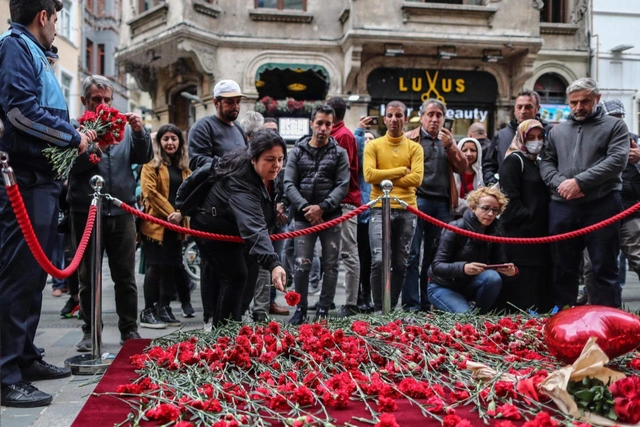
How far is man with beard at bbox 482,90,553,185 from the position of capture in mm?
6363

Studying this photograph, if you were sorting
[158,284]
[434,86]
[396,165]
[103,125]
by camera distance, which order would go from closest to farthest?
[103,125]
[396,165]
[158,284]
[434,86]

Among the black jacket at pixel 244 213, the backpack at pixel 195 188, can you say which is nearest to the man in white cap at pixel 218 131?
the backpack at pixel 195 188

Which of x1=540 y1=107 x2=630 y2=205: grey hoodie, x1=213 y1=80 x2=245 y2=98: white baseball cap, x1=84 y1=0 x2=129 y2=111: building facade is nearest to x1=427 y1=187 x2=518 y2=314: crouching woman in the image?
x1=540 y1=107 x2=630 y2=205: grey hoodie

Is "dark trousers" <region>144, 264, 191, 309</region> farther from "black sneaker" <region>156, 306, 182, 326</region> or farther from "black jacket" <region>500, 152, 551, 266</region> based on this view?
"black jacket" <region>500, 152, 551, 266</region>

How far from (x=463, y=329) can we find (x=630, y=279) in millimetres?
6737

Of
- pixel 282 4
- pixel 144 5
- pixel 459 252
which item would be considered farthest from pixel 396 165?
pixel 144 5

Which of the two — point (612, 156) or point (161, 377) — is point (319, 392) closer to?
point (161, 377)

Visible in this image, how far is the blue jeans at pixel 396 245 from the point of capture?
19.9ft

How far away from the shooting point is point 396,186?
615 cm

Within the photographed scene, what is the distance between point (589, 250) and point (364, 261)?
2.44 meters

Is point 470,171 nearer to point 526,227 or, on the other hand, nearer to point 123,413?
point 526,227

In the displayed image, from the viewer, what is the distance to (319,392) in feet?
10.5

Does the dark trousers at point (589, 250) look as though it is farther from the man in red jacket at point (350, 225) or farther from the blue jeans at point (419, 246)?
the man in red jacket at point (350, 225)

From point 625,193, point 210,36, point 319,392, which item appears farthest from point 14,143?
point 210,36
